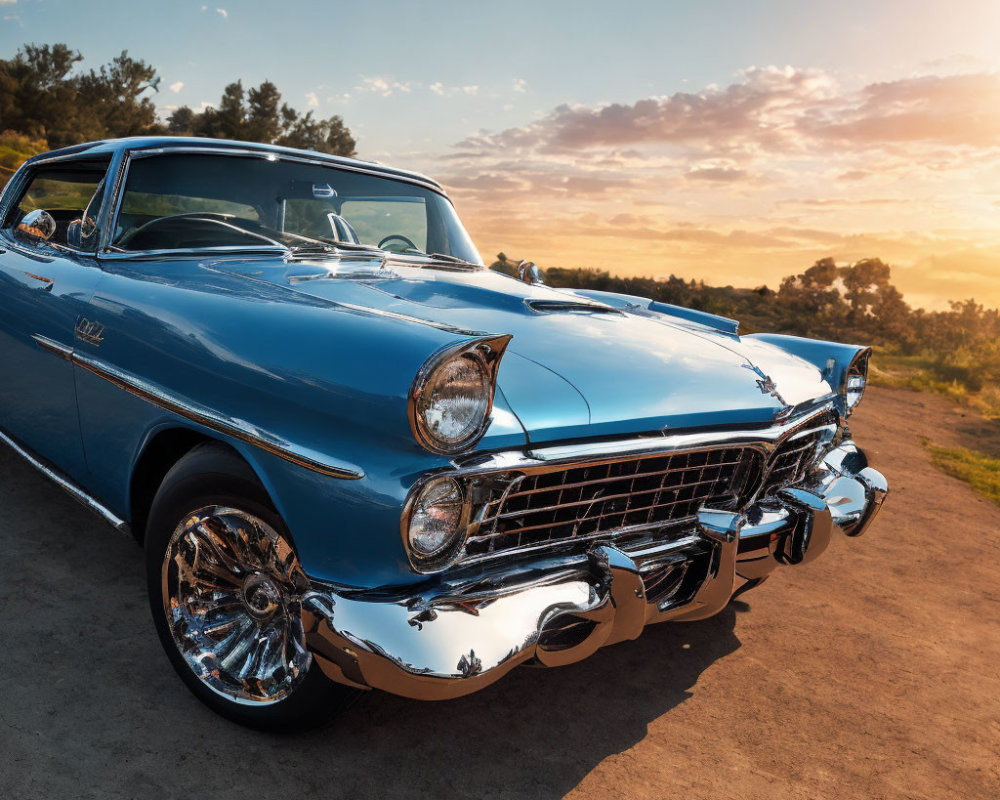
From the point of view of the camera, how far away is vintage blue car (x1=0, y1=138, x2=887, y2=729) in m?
1.64

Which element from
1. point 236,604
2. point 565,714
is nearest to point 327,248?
point 236,604

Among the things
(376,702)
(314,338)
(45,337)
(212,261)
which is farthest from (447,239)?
(376,702)

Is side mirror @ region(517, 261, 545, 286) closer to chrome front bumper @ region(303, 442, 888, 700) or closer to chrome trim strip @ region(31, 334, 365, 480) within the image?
chrome front bumper @ region(303, 442, 888, 700)

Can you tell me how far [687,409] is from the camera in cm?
206

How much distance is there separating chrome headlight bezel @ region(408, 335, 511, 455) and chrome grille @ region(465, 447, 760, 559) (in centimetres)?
15

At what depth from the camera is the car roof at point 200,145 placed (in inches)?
114

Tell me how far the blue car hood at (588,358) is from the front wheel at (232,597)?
1.91ft

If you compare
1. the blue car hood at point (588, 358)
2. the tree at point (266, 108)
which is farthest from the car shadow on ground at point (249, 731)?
the tree at point (266, 108)

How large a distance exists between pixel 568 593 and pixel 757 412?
0.88m

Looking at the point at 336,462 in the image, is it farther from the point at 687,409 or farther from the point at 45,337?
the point at 45,337

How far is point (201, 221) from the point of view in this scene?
2.81m

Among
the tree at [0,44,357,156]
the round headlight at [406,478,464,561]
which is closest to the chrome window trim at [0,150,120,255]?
the round headlight at [406,478,464,561]

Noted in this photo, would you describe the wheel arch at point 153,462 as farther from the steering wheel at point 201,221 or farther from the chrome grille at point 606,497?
the steering wheel at point 201,221

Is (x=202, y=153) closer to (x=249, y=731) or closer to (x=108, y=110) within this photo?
(x=249, y=731)
